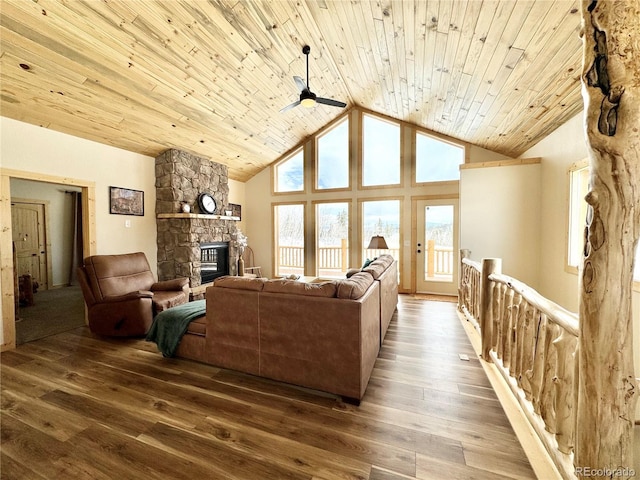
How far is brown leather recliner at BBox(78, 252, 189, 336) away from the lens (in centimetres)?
312

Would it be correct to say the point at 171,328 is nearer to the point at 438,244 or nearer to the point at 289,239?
the point at 289,239

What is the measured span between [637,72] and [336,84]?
4359 mm

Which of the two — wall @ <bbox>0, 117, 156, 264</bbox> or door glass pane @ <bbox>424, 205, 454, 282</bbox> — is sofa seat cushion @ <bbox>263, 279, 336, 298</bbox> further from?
door glass pane @ <bbox>424, 205, 454, 282</bbox>

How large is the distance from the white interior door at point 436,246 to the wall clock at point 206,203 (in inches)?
171

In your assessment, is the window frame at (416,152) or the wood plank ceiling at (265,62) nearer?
the wood plank ceiling at (265,62)

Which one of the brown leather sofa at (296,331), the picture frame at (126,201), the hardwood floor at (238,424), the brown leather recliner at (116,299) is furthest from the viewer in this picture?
the picture frame at (126,201)

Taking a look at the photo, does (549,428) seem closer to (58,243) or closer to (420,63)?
(420,63)

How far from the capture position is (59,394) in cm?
205

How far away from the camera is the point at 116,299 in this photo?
3.14 metres

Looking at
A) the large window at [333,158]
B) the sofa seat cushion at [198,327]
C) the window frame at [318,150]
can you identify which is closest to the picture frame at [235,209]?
the window frame at [318,150]

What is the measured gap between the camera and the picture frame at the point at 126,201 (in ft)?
13.2

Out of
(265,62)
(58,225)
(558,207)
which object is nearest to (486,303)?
(558,207)

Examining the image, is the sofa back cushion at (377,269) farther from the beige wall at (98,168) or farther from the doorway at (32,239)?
the doorway at (32,239)

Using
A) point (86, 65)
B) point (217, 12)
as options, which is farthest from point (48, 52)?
point (217, 12)
